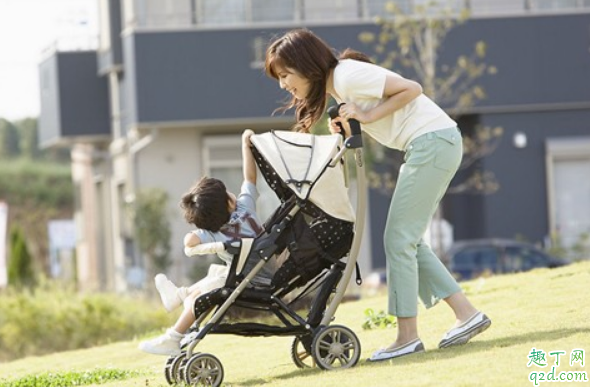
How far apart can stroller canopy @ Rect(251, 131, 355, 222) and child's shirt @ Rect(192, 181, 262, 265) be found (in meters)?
0.40

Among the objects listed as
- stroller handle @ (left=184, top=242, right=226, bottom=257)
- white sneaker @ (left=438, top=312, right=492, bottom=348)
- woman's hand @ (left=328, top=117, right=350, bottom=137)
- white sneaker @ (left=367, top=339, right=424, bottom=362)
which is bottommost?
white sneaker @ (left=367, top=339, right=424, bottom=362)

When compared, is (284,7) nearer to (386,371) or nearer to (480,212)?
(480,212)

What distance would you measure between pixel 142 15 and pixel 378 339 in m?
24.7

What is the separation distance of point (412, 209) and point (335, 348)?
3.07ft

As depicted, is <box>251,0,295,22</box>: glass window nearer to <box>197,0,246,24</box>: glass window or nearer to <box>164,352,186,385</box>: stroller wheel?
<box>197,0,246,24</box>: glass window

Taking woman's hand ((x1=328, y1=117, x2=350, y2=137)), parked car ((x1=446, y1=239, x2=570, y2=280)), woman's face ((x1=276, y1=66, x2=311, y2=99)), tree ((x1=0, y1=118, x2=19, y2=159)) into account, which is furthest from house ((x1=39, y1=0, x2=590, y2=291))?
A: tree ((x1=0, y1=118, x2=19, y2=159))

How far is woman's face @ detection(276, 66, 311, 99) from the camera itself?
894 centimetres

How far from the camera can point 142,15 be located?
113 feet

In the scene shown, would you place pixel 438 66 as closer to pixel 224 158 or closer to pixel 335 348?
pixel 224 158

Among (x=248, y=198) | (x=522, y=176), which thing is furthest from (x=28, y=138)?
(x=248, y=198)

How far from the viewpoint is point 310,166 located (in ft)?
29.2

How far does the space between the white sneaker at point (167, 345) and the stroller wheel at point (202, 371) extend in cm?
27

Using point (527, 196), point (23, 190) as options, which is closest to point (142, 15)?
point (527, 196)

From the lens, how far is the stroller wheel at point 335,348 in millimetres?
8938
